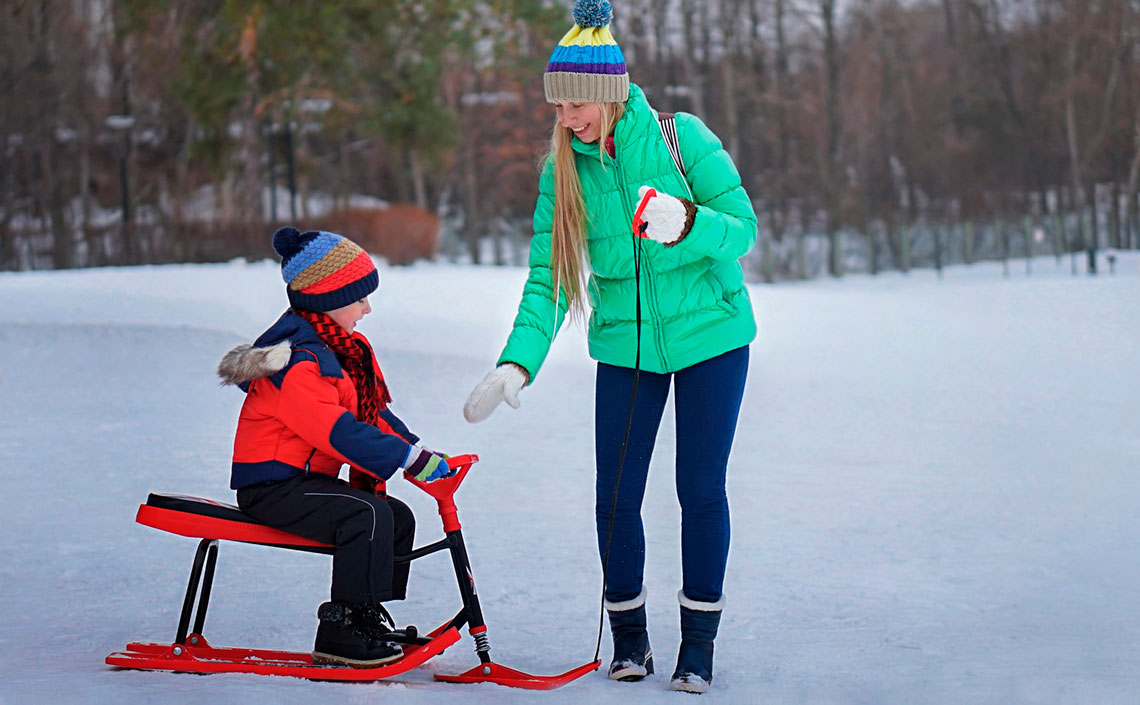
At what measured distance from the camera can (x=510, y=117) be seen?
1767 inches

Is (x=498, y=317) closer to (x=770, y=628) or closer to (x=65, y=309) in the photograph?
(x=65, y=309)

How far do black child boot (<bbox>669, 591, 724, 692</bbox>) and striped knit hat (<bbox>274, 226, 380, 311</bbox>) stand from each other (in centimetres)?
117

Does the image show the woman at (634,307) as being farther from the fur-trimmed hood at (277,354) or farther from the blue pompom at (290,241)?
the blue pompom at (290,241)

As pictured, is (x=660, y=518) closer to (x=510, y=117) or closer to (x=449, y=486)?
(x=449, y=486)

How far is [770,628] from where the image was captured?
4.07 metres

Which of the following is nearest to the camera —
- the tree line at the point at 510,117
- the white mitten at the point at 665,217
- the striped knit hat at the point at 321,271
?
the white mitten at the point at 665,217

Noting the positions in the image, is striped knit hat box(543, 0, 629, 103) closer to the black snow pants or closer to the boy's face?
the boy's face

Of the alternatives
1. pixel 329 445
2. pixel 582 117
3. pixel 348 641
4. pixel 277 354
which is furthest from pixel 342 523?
pixel 582 117

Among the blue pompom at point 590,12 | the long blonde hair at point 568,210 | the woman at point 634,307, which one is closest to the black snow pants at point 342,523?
the woman at point 634,307

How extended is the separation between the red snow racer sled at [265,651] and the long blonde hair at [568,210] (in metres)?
0.53

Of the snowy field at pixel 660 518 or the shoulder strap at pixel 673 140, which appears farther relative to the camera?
the snowy field at pixel 660 518

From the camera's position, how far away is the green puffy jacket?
321 centimetres

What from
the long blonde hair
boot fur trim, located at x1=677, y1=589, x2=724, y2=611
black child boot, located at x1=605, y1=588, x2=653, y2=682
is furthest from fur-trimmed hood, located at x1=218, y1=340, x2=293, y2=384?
boot fur trim, located at x1=677, y1=589, x2=724, y2=611

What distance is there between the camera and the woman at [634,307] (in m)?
3.20
